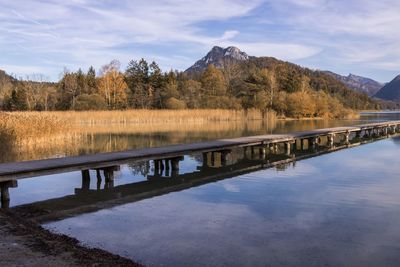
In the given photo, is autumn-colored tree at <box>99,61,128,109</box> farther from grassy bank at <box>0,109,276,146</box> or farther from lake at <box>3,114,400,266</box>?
lake at <box>3,114,400,266</box>

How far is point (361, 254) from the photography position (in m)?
5.93

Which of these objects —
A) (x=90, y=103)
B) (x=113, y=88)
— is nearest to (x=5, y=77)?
(x=113, y=88)

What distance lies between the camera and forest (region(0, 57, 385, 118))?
171 feet

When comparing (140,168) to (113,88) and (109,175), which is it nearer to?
(109,175)

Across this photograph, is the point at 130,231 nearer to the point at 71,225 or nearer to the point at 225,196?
the point at 71,225

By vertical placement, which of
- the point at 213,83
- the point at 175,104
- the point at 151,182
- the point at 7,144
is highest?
the point at 213,83

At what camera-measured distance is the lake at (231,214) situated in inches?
234

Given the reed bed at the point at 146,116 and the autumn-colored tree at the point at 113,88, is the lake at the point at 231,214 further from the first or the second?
the autumn-colored tree at the point at 113,88

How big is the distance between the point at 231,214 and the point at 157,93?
51.5 m

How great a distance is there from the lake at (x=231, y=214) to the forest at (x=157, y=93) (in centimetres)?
3817

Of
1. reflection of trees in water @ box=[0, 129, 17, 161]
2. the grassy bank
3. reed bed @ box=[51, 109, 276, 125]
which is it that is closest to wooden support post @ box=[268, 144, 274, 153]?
the grassy bank

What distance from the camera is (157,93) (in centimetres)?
5875

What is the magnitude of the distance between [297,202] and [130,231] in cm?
371

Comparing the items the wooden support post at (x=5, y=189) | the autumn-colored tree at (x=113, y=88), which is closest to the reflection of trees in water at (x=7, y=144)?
the wooden support post at (x=5, y=189)
